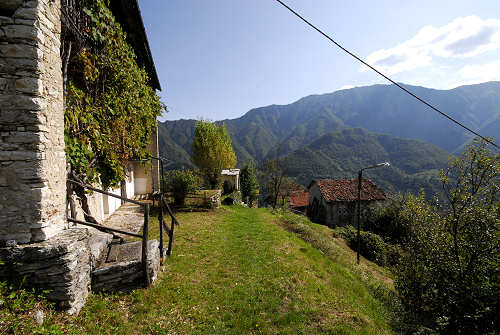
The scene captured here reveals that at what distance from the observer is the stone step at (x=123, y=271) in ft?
13.5

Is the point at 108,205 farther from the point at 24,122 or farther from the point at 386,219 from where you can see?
the point at 386,219

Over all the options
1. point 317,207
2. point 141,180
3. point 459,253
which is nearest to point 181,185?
point 141,180

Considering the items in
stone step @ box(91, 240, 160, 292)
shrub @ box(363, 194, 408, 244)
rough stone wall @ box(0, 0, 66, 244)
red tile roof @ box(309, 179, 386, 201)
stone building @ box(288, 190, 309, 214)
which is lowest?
stone building @ box(288, 190, 309, 214)

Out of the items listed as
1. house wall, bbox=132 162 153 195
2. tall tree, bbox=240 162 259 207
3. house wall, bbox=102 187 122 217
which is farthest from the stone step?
tall tree, bbox=240 162 259 207

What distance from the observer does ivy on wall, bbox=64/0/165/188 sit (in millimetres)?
5125

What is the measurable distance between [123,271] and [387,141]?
119 metres

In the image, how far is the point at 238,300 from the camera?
4.84 meters

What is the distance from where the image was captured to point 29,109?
3094 millimetres

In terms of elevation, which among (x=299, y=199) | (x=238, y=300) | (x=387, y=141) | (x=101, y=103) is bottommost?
(x=299, y=199)

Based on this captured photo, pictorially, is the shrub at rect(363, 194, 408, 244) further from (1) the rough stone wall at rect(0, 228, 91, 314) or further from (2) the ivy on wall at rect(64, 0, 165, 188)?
(1) the rough stone wall at rect(0, 228, 91, 314)

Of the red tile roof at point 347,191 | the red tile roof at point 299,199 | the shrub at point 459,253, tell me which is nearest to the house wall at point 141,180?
the shrub at point 459,253

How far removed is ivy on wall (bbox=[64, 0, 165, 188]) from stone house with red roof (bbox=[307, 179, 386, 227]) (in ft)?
77.4

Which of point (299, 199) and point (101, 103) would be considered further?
point (299, 199)

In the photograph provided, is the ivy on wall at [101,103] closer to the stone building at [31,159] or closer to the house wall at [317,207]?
the stone building at [31,159]
